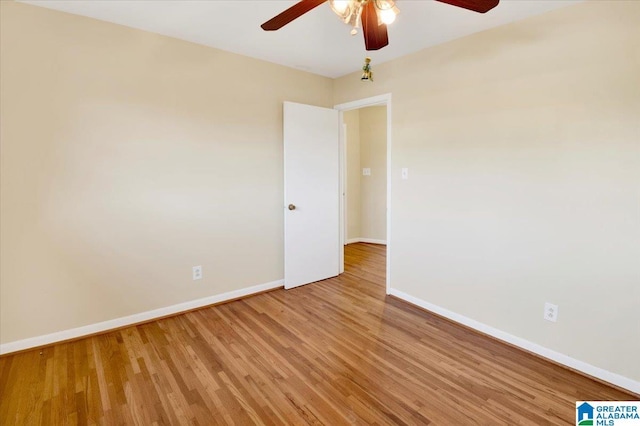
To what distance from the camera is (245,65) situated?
10.5ft

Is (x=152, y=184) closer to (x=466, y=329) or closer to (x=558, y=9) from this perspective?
(x=466, y=329)

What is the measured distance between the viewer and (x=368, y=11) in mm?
1526

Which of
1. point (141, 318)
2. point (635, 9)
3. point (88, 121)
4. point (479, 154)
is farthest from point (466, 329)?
point (88, 121)

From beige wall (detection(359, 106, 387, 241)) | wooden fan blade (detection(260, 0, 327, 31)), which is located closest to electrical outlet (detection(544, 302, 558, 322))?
wooden fan blade (detection(260, 0, 327, 31))

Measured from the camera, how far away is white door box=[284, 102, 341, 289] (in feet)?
11.5

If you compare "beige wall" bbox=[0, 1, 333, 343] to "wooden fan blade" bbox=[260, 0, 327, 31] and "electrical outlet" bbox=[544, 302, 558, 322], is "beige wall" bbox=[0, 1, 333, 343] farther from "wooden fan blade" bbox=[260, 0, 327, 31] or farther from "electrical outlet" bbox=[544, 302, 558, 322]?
"electrical outlet" bbox=[544, 302, 558, 322]

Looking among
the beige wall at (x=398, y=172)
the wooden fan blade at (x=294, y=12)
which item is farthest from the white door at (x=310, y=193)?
the wooden fan blade at (x=294, y=12)

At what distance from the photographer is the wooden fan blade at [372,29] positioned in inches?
59.9

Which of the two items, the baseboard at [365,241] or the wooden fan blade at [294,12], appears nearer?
the wooden fan blade at [294,12]

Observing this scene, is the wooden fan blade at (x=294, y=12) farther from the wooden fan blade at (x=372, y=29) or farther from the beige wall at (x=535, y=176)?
the beige wall at (x=535, y=176)

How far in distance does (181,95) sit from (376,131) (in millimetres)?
3680

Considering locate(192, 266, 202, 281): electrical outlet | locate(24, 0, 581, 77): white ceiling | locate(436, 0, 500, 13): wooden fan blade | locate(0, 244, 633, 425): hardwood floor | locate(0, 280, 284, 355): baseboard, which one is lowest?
locate(0, 244, 633, 425): hardwood floor

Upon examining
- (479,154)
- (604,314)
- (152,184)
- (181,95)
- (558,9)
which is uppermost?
(558,9)

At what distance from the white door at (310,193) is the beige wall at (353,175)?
1.94 meters
